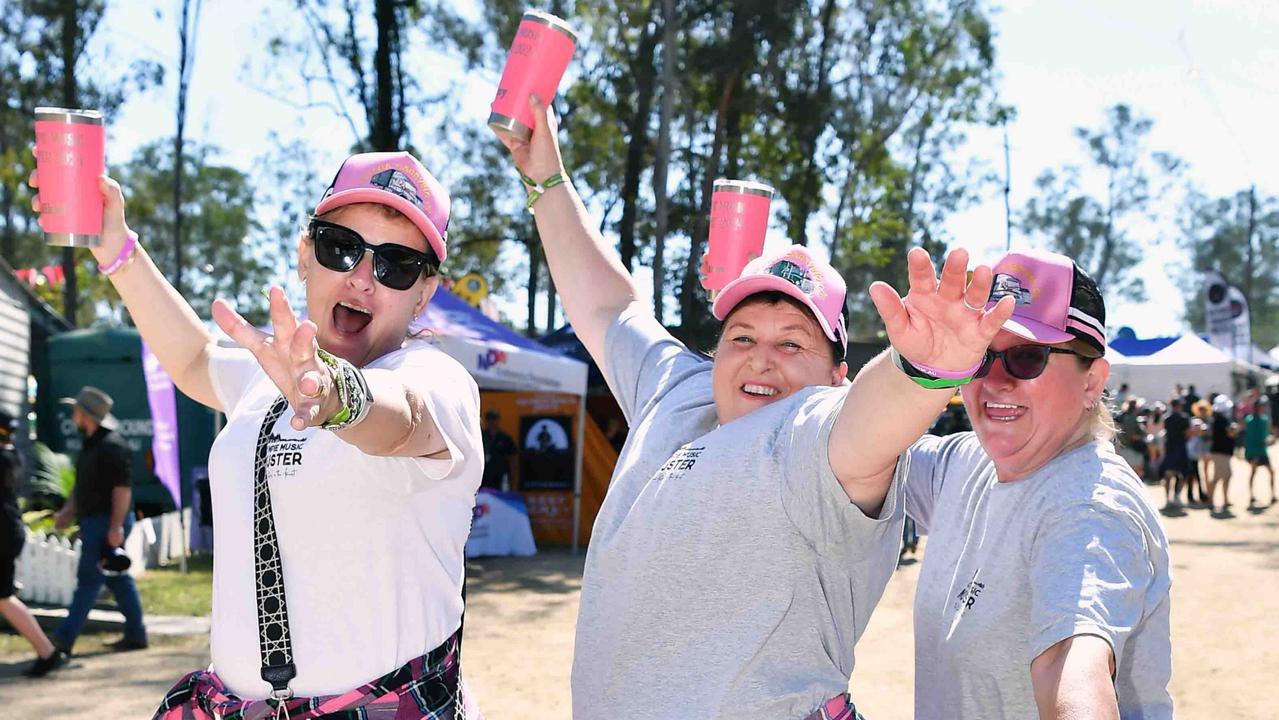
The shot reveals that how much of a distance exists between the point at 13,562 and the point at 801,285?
6636mm

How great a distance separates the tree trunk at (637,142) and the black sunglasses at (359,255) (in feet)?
59.0

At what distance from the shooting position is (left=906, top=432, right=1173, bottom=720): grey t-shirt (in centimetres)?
180

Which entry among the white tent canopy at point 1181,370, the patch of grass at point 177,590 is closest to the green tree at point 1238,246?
the white tent canopy at point 1181,370

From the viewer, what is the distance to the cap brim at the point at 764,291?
214 cm

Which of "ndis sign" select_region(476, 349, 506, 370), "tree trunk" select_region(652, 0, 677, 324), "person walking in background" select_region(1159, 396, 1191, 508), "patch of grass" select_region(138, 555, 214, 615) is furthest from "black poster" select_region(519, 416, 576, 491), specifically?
"person walking in background" select_region(1159, 396, 1191, 508)

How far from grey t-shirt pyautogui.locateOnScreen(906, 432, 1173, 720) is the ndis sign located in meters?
8.84

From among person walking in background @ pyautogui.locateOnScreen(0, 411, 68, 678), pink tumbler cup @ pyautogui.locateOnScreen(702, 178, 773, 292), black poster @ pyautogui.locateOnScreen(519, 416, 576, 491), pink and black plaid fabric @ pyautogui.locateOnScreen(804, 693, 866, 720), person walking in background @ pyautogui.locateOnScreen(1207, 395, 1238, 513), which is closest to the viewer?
pink and black plaid fabric @ pyautogui.locateOnScreen(804, 693, 866, 720)

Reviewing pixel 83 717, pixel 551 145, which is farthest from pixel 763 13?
pixel 551 145

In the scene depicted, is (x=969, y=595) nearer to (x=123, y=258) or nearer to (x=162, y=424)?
(x=123, y=258)

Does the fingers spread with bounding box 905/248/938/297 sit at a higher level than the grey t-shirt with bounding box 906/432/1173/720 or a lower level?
higher

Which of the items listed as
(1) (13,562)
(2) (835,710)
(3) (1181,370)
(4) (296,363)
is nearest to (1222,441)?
(3) (1181,370)

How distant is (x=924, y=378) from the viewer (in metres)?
1.54

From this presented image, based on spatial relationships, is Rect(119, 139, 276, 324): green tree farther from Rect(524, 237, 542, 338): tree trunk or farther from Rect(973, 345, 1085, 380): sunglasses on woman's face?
Rect(973, 345, 1085, 380): sunglasses on woman's face

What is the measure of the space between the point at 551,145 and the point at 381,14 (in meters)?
14.4
